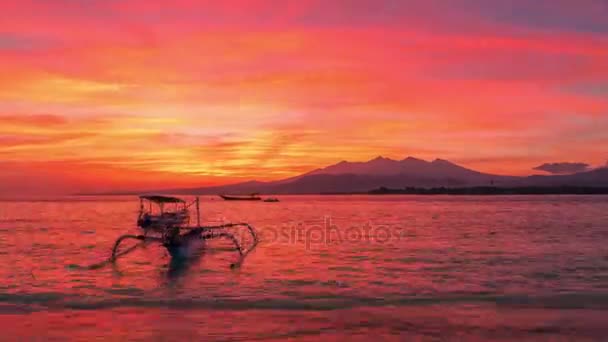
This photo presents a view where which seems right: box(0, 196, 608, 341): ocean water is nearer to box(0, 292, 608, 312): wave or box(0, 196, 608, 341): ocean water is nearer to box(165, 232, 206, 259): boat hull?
box(0, 292, 608, 312): wave

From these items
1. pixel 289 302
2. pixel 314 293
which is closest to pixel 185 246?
pixel 314 293

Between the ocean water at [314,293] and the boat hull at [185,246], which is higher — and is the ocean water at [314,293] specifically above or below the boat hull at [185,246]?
below

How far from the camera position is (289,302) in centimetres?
2061

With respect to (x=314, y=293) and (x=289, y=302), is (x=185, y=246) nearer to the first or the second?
(x=314, y=293)

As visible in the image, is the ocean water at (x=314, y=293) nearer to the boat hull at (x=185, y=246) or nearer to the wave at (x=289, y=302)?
the wave at (x=289, y=302)

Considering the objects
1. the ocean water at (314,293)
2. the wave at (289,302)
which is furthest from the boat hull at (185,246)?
the wave at (289,302)

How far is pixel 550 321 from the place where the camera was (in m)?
16.5

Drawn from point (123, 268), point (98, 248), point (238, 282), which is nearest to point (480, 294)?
point (238, 282)

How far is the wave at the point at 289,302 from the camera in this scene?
1944 centimetres

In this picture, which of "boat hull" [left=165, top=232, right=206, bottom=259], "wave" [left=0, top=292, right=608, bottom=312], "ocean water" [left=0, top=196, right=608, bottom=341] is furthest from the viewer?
"boat hull" [left=165, top=232, right=206, bottom=259]

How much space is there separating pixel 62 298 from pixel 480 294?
17.0m

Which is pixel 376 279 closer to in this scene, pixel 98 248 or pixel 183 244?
pixel 183 244

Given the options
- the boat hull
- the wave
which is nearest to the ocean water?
the wave

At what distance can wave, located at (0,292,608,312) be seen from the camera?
63.8ft
